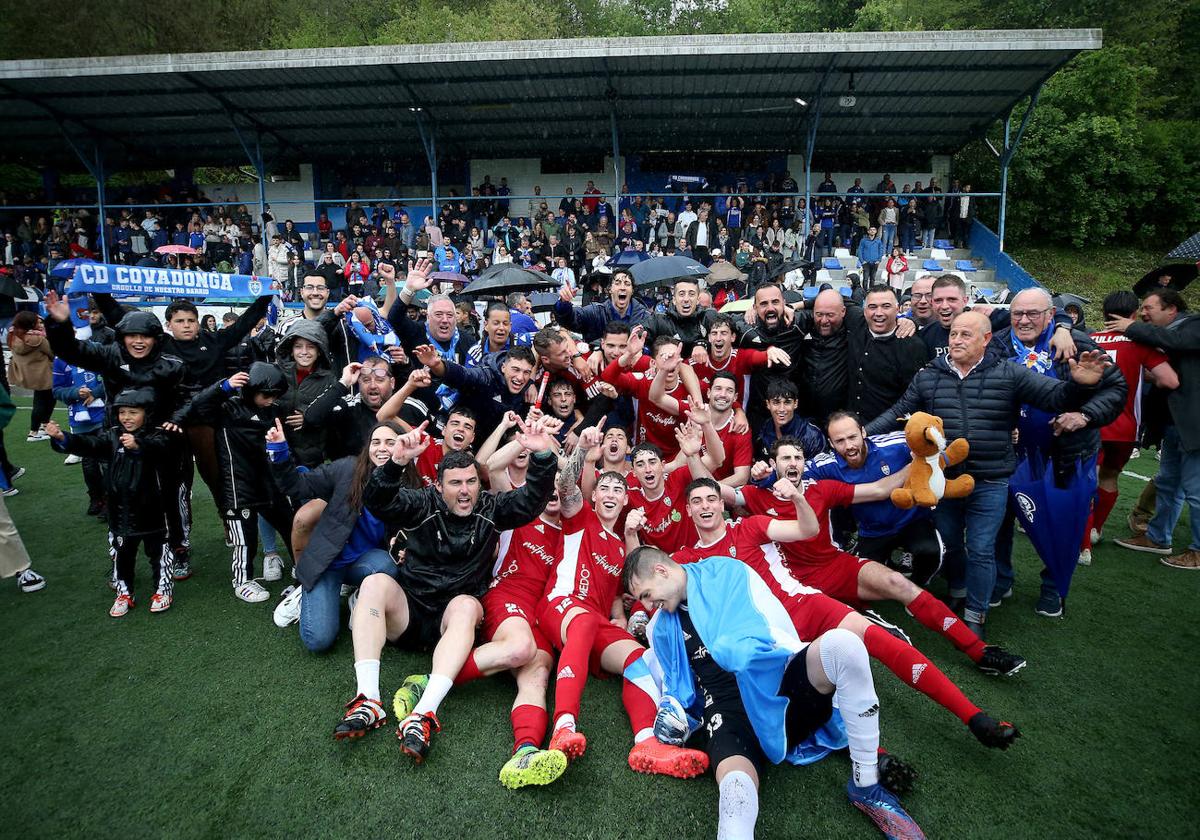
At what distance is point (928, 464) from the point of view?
3744 mm

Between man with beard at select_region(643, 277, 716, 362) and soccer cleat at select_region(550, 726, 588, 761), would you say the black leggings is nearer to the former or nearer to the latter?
man with beard at select_region(643, 277, 716, 362)

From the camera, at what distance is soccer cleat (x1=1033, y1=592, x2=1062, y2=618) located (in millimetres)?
4590

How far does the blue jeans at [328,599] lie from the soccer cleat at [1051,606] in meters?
4.30

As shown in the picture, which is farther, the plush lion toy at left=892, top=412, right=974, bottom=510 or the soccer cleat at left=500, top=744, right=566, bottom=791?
the plush lion toy at left=892, top=412, right=974, bottom=510

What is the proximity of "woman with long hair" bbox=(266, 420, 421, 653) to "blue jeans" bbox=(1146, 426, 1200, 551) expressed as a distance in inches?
229

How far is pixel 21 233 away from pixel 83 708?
22190mm

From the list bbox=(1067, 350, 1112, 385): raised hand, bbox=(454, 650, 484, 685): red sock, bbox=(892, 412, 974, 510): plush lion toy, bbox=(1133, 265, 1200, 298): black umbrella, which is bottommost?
bbox=(454, 650, 484, 685): red sock

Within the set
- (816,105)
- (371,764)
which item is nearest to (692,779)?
(371,764)

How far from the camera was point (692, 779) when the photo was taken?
3.05 m

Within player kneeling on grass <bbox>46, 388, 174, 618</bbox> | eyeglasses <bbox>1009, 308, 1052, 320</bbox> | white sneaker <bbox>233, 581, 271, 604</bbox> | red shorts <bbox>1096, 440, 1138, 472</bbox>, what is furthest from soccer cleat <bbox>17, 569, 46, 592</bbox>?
red shorts <bbox>1096, 440, 1138, 472</bbox>

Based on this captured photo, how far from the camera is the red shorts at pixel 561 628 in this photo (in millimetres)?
3791

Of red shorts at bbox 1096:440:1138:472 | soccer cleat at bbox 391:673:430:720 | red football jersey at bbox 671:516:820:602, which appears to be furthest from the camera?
red shorts at bbox 1096:440:1138:472

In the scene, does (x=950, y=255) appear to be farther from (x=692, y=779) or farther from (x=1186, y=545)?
(x=692, y=779)

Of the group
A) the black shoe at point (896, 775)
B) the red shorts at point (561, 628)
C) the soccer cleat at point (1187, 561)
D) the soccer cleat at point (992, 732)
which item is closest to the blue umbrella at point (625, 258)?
the soccer cleat at point (1187, 561)
